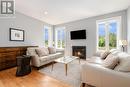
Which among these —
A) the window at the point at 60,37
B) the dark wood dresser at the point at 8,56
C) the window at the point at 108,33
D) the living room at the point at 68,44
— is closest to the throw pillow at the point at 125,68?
the living room at the point at 68,44

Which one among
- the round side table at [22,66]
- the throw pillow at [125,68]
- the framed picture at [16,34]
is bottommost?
the round side table at [22,66]

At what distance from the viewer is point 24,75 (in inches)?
125

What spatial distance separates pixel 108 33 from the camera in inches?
195

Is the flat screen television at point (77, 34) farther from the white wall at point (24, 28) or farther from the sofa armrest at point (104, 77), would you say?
the sofa armrest at point (104, 77)

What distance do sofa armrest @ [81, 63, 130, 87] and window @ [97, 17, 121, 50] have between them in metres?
3.34

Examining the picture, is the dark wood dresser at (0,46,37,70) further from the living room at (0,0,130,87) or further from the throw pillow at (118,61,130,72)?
the throw pillow at (118,61,130,72)

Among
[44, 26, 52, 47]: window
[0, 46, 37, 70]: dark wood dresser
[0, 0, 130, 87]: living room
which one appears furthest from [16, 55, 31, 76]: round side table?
[44, 26, 52, 47]: window

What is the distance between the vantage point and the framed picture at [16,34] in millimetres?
4559

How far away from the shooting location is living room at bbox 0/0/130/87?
6.98 feet

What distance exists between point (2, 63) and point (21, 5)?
8.80 ft

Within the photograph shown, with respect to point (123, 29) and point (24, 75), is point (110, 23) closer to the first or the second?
point (123, 29)

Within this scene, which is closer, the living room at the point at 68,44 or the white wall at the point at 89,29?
the living room at the point at 68,44

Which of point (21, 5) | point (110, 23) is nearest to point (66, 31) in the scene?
point (110, 23)

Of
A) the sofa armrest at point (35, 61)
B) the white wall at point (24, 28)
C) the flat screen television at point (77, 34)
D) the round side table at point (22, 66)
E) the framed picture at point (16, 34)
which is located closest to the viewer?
the round side table at point (22, 66)
